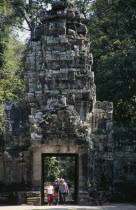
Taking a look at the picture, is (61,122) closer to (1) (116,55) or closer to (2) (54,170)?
(1) (116,55)

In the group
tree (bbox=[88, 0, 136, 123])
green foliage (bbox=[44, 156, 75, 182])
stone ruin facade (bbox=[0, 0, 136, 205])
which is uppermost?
tree (bbox=[88, 0, 136, 123])

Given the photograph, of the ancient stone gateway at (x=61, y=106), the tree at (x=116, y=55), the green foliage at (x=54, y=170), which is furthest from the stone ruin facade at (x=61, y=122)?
the green foliage at (x=54, y=170)

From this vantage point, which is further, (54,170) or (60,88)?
(54,170)

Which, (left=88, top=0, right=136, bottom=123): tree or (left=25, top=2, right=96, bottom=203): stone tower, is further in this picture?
(left=88, top=0, right=136, bottom=123): tree

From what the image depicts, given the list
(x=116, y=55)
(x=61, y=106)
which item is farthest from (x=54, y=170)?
(x=61, y=106)

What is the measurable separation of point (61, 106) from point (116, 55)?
9.13 m

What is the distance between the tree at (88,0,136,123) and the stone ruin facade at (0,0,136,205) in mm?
6452

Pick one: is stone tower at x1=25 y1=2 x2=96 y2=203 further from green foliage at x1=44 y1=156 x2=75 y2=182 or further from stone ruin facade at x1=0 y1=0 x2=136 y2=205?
green foliage at x1=44 y1=156 x2=75 y2=182

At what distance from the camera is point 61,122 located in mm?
13297

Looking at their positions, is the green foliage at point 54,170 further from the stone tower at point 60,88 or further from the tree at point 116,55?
the stone tower at point 60,88

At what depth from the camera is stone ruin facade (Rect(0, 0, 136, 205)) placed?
13312 millimetres

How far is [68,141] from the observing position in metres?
13.3

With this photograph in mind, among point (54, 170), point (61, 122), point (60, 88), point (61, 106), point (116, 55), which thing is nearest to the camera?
point (61, 122)

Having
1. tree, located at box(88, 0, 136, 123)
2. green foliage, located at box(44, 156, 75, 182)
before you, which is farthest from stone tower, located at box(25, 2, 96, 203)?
green foliage, located at box(44, 156, 75, 182)
